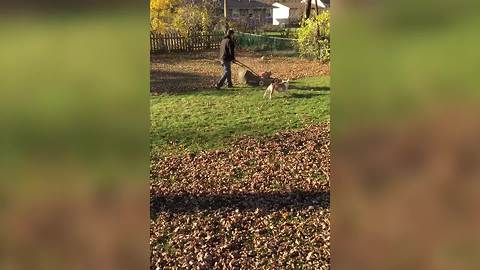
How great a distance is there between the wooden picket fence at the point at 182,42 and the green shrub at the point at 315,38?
6.58 meters

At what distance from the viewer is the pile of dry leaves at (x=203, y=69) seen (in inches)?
496

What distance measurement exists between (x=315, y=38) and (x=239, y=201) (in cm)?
1148

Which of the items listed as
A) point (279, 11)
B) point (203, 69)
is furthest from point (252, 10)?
point (203, 69)

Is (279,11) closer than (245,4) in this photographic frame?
No

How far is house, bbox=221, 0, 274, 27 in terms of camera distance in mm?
36206

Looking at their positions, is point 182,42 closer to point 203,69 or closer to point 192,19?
point 192,19

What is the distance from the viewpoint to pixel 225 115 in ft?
29.3

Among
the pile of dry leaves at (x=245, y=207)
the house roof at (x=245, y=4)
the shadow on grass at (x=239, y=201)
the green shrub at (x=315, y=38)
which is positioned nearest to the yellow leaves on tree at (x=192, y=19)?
the green shrub at (x=315, y=38)

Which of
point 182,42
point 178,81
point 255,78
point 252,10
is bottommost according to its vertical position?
point 178,81

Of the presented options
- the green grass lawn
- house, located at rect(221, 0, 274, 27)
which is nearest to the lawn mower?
the green grass lawn

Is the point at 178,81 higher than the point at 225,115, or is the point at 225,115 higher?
the point at 178,81

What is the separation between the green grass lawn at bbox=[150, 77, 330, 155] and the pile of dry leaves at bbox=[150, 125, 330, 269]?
1.87 feet
